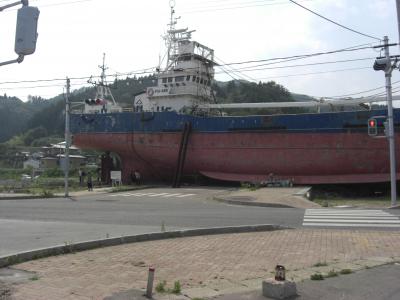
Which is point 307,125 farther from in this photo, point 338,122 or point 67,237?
point 67,237

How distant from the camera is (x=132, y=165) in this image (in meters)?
41.4

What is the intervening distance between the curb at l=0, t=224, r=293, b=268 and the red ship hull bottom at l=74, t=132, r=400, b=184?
20.0 m

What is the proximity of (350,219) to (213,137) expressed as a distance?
22.1 meters

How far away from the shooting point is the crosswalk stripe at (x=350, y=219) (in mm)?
13633

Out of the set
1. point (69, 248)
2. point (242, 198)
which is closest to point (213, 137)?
point (242, 198)

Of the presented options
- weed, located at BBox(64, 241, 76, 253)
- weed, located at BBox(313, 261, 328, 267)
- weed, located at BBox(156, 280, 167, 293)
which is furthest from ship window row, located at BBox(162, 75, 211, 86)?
weed, located at BBox(156, 280, 167, 293)

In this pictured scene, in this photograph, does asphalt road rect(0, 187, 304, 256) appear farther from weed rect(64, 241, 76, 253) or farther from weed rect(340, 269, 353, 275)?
weed rect(340, 269, 353, 275)

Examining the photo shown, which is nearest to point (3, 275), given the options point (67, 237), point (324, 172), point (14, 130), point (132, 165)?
point (67, 237)

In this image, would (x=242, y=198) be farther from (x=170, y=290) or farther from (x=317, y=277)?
(x=170, y=290)

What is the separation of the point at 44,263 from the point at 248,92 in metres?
68.5

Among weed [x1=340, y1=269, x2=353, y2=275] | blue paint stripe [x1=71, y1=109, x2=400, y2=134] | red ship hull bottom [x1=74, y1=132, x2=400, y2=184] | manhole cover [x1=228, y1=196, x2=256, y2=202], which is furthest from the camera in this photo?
blue paint stripe [x1=71, y1=109, x2=400, y2=134]

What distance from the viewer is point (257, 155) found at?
114 feet

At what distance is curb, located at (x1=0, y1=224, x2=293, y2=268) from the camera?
790cm

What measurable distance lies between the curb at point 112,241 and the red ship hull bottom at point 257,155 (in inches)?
788
